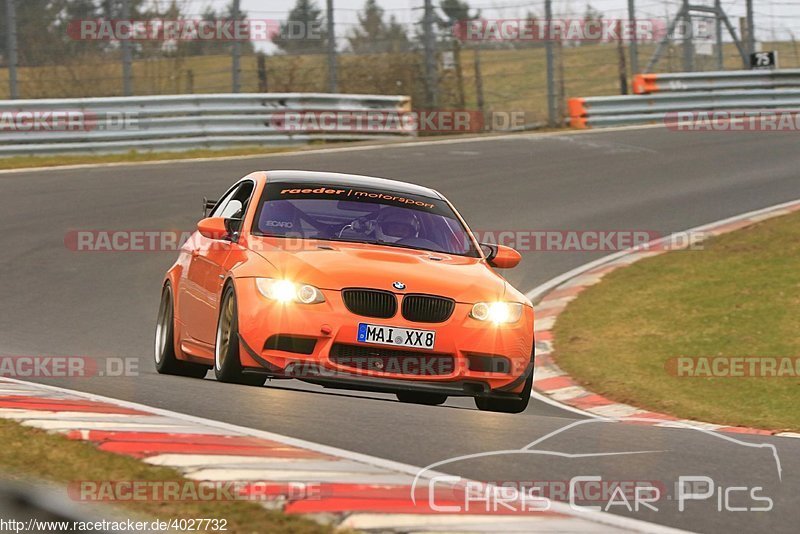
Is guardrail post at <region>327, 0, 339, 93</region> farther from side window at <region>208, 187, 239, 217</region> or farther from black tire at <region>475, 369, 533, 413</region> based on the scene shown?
black tire at <region>475, 369, 533, 413</region>

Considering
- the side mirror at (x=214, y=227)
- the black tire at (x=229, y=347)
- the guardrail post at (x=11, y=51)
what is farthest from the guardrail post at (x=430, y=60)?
the black tire at (x=229, y=347)

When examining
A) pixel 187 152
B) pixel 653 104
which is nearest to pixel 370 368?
pixel 187 152

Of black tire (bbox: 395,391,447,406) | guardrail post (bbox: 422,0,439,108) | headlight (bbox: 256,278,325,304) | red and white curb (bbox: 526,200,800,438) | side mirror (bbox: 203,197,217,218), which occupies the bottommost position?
red and white curb (bbox: 526,200,800,438)

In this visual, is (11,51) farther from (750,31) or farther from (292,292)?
Result: (750,31)

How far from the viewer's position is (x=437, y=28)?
86.9ft

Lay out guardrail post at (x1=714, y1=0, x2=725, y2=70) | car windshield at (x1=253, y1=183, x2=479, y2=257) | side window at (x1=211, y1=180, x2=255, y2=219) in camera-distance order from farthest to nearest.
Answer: guardrail post at (x1=714, y1=0, x2=725, y2=70) < side window at (x1=211, y1=180, x2=255, y2=219) < car windshield at (x1=253, y1=183, x2=479, y2=257)

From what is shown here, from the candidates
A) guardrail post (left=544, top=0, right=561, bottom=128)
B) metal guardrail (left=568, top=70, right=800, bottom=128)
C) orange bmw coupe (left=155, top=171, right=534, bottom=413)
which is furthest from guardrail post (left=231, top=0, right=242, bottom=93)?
orange bmw coupe (left=155, top=171, right=534, bottom=413)

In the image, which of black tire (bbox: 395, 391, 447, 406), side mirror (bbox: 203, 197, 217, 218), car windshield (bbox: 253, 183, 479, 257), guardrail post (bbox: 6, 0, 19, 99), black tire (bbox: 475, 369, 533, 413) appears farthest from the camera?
guardrail post (bbox: 6, 0, 19, 99)

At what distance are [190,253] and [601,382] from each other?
355 centimetres

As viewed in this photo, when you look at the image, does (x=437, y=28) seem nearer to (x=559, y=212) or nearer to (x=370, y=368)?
(x=559, y=212)

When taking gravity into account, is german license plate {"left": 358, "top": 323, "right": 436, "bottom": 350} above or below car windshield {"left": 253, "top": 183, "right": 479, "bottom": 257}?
below

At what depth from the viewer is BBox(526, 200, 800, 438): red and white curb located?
9.66 meters

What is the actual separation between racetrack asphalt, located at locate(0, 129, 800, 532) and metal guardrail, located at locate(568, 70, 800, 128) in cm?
156

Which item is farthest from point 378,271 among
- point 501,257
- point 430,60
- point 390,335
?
point 430,60
